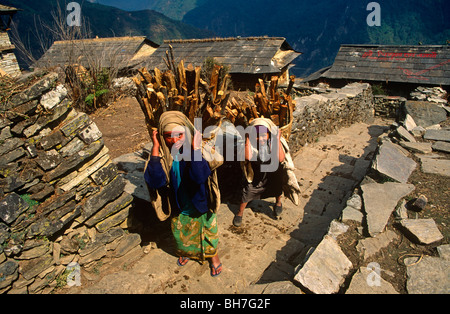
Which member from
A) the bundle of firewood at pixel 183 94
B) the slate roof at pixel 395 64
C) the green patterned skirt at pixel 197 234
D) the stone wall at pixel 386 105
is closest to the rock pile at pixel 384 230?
the green patterned skirt at pixel 197 234

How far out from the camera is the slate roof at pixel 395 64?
1249cm

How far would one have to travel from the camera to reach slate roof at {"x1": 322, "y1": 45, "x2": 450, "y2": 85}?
1249cm

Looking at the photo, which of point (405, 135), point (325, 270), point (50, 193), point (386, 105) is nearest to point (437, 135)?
point (405, 135)

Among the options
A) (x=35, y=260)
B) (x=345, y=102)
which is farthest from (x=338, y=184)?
(x=35, y=260)

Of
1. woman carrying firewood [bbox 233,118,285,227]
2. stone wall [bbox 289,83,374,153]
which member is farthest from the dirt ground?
stone wall [bbox 289,83,374,153]

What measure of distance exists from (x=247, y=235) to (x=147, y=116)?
219 centimetres

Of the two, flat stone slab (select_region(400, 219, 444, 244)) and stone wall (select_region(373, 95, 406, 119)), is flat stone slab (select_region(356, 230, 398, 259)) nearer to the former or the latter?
flat stone slab (select_region(400, 219, 444, 244))

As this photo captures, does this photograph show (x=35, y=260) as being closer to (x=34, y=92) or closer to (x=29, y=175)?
(x=29, y=175)

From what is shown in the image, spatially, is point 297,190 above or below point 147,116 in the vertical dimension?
below

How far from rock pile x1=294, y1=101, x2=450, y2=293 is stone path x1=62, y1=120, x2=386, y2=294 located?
331mm

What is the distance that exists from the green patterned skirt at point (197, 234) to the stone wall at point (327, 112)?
391 centimetres

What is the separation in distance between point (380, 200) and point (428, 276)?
1.08m

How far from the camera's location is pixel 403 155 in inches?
168

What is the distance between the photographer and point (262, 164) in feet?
12.4
